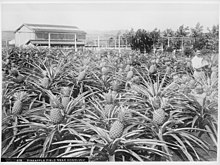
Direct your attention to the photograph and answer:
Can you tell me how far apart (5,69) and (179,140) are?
1.56 metres

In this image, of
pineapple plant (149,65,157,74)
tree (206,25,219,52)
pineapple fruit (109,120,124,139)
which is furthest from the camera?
pineapple plant (149,65,157,74)

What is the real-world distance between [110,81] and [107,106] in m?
0.24

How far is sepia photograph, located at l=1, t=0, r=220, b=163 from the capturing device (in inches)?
93.5

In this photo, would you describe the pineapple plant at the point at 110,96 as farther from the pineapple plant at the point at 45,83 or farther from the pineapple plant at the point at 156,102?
the pineapple plant at the point at 45,83

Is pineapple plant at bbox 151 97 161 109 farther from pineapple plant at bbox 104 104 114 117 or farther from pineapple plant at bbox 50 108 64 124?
pineapple plant at bbox 50 108 64 124

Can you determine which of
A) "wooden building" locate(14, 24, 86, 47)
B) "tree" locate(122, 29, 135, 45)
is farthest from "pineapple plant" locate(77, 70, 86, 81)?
"tree" locate(122, 29, 135, 45)

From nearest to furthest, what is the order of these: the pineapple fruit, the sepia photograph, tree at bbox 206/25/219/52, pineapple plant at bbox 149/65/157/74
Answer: the pineapple fruit < the sepia photograph < tree at bbox 206/25/219/52 < pineapple plant at bbox 149/65/157/74

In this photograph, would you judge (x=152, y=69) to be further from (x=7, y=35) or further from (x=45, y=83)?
(x=7, y=35)

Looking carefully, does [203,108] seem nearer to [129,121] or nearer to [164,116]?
[164,116]

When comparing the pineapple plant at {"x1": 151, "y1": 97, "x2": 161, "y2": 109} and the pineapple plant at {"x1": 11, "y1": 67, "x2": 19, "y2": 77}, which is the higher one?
the pineapple plant at {"x1": 11, "y1": 67, "x2": 19, "y2": 77}

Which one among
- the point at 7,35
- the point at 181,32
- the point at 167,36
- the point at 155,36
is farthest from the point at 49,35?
the point at 181,32

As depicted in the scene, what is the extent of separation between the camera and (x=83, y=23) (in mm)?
2477

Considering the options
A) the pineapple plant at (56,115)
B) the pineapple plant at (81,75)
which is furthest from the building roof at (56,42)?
the pineapple plant at (56,115)

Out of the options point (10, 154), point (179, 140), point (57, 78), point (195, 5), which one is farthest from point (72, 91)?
point (195, 5)
